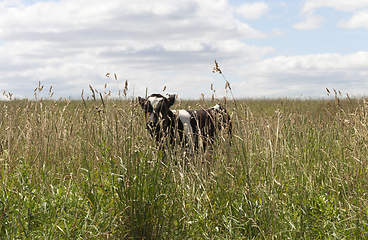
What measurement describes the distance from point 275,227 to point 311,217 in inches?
22.1

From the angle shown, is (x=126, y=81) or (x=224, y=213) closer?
(x=126, y=81)

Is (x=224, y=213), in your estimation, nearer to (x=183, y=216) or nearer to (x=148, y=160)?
(x=183, y=216)

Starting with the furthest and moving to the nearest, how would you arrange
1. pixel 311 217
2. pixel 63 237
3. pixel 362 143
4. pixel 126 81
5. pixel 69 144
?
1. pixel 69 144
2. pixel 362 143
3. pixel 311 217
4. pixel 126 81
5. pixel 63 237

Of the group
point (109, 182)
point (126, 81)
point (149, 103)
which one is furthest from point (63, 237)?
point (149, 103)

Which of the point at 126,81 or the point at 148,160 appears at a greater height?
the point at 126,81

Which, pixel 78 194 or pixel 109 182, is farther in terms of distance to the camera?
pixel 78 194

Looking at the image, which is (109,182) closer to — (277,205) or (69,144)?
(277,205)

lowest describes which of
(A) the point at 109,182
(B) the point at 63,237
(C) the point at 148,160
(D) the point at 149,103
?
(B) the point at 63,237

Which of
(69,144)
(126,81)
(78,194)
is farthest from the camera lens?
(69,144)

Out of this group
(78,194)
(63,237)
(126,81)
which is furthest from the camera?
(78,194)

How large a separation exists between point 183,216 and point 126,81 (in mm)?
1455

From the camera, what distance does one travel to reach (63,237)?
2.73m

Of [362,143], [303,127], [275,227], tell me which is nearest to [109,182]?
[275,227]

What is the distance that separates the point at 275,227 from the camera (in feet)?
9.41
